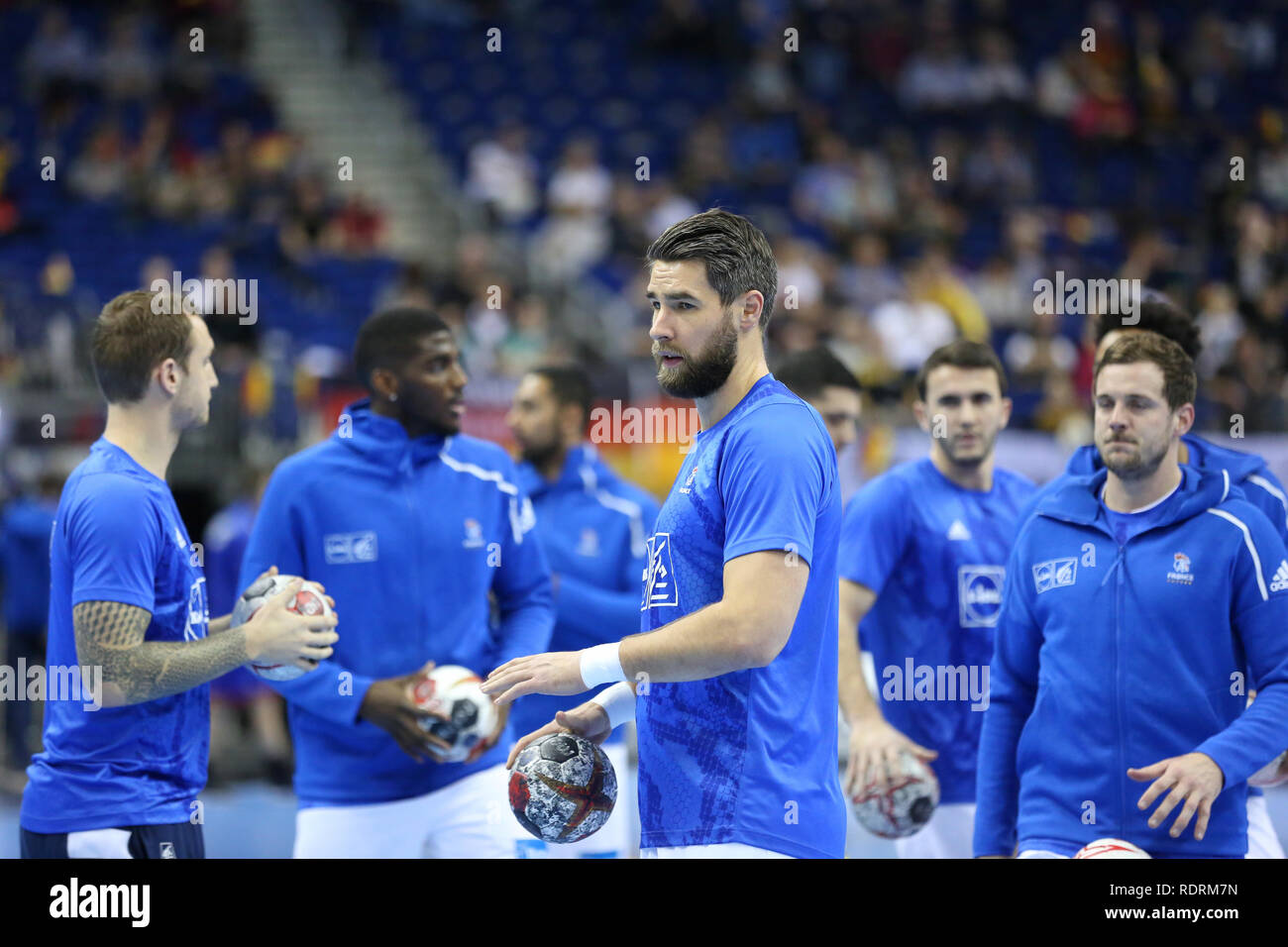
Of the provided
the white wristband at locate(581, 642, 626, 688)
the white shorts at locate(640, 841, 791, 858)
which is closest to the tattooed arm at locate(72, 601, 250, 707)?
the white wristband at locate(581, 642, 626, 688)

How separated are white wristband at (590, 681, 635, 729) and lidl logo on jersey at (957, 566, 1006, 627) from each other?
236cm

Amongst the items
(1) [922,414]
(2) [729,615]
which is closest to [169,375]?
(2) [729,615]

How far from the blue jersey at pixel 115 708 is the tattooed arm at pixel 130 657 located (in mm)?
47

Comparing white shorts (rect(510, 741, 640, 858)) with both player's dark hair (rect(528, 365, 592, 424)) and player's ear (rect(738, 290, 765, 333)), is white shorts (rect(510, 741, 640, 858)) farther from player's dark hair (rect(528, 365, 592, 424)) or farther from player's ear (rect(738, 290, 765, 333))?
player's ear (rect(738, 290, 765, 333))

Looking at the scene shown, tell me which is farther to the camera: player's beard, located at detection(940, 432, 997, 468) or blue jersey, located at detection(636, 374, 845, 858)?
player's beard, located at detection(940, 432, 997, 468)

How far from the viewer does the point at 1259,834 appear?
490 cm

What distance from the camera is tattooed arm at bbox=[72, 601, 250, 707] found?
4.36 metres

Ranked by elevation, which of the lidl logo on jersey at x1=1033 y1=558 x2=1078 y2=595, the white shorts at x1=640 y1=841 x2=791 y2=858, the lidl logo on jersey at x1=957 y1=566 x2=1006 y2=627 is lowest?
the white shorts at x1=640 y1=841 x2=791 y2=858

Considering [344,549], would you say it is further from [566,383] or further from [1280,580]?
[1280,580]

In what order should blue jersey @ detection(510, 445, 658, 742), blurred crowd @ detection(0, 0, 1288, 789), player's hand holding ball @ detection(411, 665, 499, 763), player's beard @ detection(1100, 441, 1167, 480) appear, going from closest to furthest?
player's beard @ detection(1100, 441, 1167, 480) < player's hand holding ball @ detection(411, 665, 499, 763) < blue jersey @ detection(510, 445, 658, 742) < blurred crowd @ detection(0, 0, 1288, 789)

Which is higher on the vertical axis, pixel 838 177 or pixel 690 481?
pixel 838 177

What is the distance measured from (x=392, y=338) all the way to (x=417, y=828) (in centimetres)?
202
